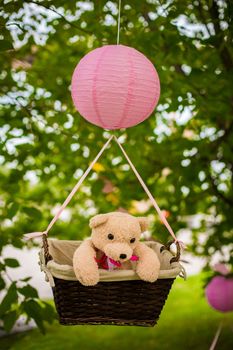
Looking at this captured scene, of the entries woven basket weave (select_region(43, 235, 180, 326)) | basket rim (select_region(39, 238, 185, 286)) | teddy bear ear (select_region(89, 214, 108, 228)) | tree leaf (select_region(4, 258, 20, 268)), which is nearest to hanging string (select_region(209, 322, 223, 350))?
tree leaf (select_region(4, 258, 20, 268))

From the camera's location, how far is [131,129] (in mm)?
3746

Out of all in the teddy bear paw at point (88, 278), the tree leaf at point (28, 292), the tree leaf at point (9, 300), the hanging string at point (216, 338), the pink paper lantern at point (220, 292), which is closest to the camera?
the teddy bear paw at point (88, 278)

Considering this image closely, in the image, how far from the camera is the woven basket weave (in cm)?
202

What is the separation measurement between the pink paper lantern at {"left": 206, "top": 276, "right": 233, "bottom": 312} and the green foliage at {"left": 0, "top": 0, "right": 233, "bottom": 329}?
0.67 feet

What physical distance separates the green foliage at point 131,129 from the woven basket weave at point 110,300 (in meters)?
0.97

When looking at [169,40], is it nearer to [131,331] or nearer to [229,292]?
[229,292]

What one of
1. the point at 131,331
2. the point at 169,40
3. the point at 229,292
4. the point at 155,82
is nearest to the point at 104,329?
the point at 131,331

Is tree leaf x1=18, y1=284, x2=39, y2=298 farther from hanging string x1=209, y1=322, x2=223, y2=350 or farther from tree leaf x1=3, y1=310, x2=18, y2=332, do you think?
hanging string x1=209, y1=322, x2=223, y2=350

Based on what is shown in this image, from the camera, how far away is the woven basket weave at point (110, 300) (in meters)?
2.02

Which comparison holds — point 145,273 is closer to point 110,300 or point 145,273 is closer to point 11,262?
point 110,300

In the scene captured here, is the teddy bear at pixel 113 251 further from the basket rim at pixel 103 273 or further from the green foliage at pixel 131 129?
the green foliage at pixel 131 129

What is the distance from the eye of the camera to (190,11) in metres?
3.21

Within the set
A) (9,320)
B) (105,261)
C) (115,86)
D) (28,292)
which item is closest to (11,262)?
(28,292)

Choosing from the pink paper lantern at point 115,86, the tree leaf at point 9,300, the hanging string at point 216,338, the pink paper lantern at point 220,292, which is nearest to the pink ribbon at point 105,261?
the pink paper lantern at point 115,86
